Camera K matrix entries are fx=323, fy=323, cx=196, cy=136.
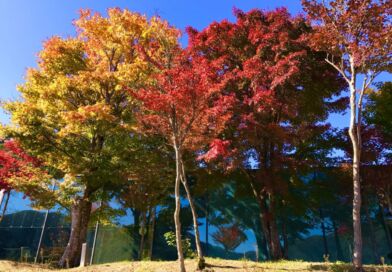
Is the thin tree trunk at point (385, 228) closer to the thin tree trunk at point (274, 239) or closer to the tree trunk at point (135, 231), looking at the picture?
the thin tree trunk at point (274, 239)

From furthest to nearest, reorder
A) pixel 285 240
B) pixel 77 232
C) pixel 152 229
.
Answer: pixel 152 229 → pixel 285 240 → pixel 77 232

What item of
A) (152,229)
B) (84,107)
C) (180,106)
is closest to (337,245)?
(152,229)

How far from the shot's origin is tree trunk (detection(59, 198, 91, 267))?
40.6ft

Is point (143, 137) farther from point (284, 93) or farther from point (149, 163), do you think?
point (284, 93)

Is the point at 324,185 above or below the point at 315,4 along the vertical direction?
below

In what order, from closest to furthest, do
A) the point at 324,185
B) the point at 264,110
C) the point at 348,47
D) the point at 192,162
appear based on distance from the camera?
the point at 348,47 → the point at 264,110 → the point at 192,162 → the point at 324,185

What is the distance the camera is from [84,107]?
11273 millimetres

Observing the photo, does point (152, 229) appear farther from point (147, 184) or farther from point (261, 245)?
point (261, 245)

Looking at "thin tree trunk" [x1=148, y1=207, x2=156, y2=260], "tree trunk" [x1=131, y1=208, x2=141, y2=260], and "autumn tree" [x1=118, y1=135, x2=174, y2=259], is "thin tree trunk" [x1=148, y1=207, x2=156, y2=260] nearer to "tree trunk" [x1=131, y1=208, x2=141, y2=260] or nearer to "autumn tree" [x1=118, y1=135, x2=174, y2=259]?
"autumn tree" [x1=118, y1=135, x2=174, y2=259]

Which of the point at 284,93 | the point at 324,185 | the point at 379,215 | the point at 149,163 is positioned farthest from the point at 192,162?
the point at 379,215

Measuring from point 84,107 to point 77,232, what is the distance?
5005 millimetres

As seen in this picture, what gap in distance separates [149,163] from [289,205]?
22.6ft

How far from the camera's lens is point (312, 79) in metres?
12.4

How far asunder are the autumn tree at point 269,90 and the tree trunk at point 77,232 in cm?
577
